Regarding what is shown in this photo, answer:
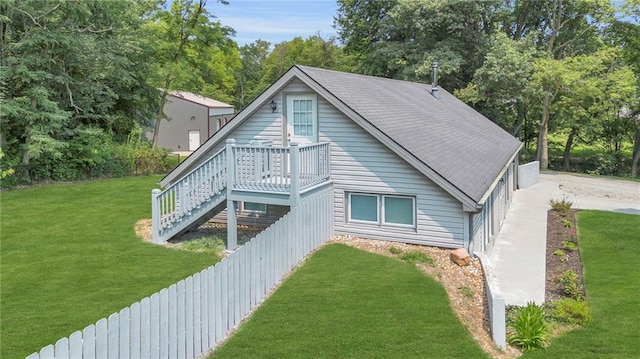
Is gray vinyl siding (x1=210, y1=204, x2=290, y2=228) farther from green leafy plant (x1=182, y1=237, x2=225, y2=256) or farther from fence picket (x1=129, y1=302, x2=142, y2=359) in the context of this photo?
fence picket (x1=129, y1=302, x2=142, y2=359)

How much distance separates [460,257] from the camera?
11781mm

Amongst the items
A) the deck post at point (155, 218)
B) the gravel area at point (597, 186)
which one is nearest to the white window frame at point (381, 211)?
the deck post at point (155, 218)

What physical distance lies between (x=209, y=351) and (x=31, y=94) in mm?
19424

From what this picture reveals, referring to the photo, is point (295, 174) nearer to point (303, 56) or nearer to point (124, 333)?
point (124, 333)

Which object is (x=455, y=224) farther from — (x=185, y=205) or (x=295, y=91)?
(x=185, y=205)

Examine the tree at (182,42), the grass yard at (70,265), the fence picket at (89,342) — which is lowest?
the grass yard at (70,265)

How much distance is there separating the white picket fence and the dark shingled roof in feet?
11.9

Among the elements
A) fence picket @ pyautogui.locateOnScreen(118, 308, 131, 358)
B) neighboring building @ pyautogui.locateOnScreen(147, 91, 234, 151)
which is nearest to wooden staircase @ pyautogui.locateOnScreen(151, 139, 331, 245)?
fence picket @ pyautogui.locateOnScreen(118, 308, 131, 358)

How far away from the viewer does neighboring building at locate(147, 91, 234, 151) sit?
46.6m

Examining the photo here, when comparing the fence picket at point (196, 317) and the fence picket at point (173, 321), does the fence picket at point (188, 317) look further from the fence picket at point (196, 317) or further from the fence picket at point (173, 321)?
the fence picket at point (173, 321)

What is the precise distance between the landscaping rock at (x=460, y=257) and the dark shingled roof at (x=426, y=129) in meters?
1.31

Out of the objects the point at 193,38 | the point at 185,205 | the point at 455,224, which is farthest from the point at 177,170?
the point at 193,38

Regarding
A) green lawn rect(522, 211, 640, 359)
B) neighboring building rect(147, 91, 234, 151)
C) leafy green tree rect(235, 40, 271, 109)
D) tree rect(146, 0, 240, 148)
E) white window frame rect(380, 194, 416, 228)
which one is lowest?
green lawn rect(522, 211, 640, 359)

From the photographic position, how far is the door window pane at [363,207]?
541 inches
